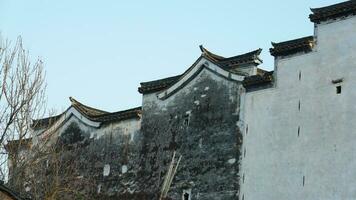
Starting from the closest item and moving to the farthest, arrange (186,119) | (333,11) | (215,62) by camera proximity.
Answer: (333,11), (215,62), (186,119)

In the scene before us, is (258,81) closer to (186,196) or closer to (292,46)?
(292,46)

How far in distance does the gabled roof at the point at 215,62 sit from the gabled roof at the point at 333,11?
2.33 m

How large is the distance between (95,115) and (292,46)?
32.3 ft

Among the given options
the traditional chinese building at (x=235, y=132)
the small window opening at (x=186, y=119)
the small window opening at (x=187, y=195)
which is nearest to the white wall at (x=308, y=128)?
the traditional chinese building at (x=235, y=132)

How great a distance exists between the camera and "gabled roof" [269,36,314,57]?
22.9 metres

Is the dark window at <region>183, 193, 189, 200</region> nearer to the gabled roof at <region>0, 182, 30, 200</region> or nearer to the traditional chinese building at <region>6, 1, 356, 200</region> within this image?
the traditional chinese building at <region>6, 1, 356, 200</region>

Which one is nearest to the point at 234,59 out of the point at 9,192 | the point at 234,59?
the point at 234,59

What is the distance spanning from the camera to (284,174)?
22.5m

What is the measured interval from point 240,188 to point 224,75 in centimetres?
392

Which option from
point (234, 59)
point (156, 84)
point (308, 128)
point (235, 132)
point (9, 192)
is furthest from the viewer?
point (156, 84)

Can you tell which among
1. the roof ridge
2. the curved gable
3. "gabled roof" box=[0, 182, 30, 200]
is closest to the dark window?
the curved gable

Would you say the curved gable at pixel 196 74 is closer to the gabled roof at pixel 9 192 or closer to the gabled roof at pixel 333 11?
the gabled roof at pixel 333 11

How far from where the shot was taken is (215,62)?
25656mm

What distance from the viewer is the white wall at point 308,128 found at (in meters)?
21.4
